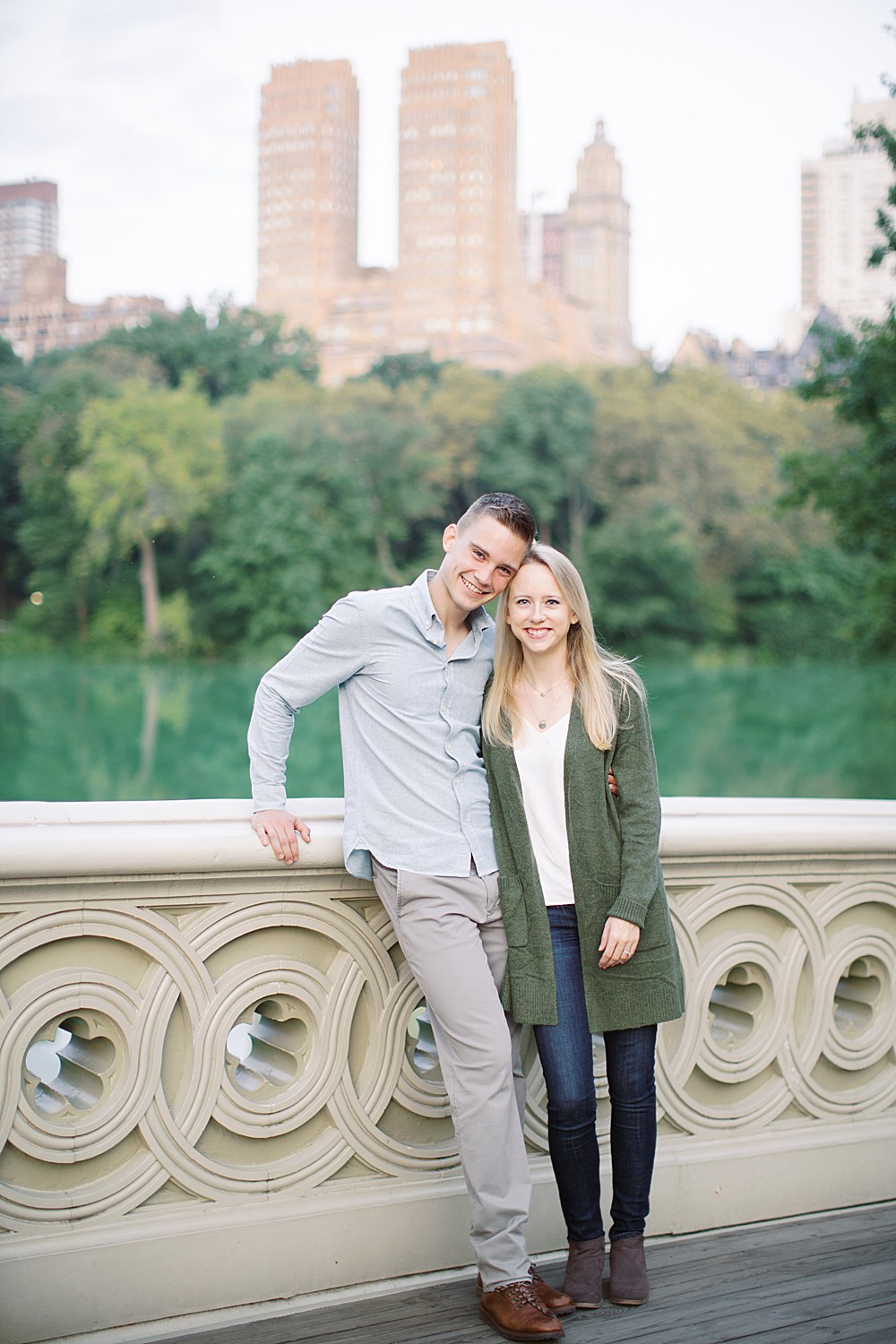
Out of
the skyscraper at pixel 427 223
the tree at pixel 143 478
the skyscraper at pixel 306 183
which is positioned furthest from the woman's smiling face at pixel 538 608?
the skyscraper at pixel 306 183

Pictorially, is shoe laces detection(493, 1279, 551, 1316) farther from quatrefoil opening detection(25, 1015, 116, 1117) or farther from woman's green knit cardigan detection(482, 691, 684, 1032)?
quatrefoil opening detection(25, 1015, 116, 1117)

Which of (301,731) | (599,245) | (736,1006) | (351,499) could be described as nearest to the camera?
(736,1006)

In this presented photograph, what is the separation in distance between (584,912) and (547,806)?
0.19m

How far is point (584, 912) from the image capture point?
7.11 ft

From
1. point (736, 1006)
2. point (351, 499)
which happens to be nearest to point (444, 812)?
point (736, 1006)

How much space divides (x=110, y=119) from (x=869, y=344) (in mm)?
55913

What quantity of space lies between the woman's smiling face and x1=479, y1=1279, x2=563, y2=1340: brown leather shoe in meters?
1.03

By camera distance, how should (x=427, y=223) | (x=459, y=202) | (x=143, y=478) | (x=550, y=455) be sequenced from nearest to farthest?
(x=143, y=478), (x=550, y=455), (x=459, y=202), (x=427, y=223)

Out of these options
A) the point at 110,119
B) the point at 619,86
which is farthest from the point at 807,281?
the point at 110,119

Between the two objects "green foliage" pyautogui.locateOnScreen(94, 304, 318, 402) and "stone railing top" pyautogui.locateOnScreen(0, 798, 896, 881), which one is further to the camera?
"green foliage" pyautogui.locateOnScreen(94, 304, 318, 402)

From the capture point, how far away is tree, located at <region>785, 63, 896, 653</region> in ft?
44.4

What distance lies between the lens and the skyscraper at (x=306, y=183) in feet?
196

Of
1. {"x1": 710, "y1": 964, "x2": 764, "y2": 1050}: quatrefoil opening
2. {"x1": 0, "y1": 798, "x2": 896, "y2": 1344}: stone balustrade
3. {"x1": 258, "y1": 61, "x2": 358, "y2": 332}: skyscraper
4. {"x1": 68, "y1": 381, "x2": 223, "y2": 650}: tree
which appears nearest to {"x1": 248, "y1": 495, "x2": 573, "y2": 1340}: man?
{"x1": 0, "y1": 798, "x2": 896, "y2": 1344}: stone balustrade

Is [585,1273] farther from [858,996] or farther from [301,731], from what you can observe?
[301,731]
